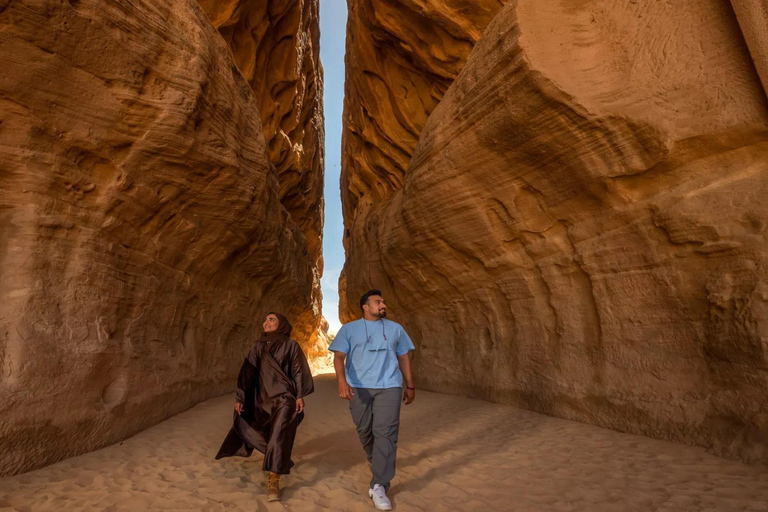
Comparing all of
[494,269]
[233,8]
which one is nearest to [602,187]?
[494,269]

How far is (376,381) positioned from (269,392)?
1101 millimetres

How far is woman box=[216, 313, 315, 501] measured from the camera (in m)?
Result: 3.74

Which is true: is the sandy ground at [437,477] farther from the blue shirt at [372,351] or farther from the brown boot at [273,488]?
the blue shirt at [372,351]

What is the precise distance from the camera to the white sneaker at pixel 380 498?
3.10m

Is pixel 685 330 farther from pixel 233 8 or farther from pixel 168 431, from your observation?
pixel 233 8

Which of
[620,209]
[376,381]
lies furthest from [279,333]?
[620,209]

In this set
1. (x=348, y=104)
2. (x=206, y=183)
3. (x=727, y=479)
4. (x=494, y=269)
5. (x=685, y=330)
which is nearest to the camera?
(x=727, y=479)

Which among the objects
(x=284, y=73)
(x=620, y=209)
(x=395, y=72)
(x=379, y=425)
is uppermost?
(x=284, y=73)

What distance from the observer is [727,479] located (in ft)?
10.3

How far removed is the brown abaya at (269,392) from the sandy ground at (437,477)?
0.35 metres

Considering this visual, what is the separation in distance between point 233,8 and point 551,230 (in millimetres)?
11057

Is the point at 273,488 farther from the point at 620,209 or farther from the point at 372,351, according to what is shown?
the point at 620,209

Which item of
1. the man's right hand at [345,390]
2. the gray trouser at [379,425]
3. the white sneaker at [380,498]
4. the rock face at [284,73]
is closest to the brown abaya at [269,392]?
the man's right hand at [345,390]

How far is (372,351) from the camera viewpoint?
353cm
